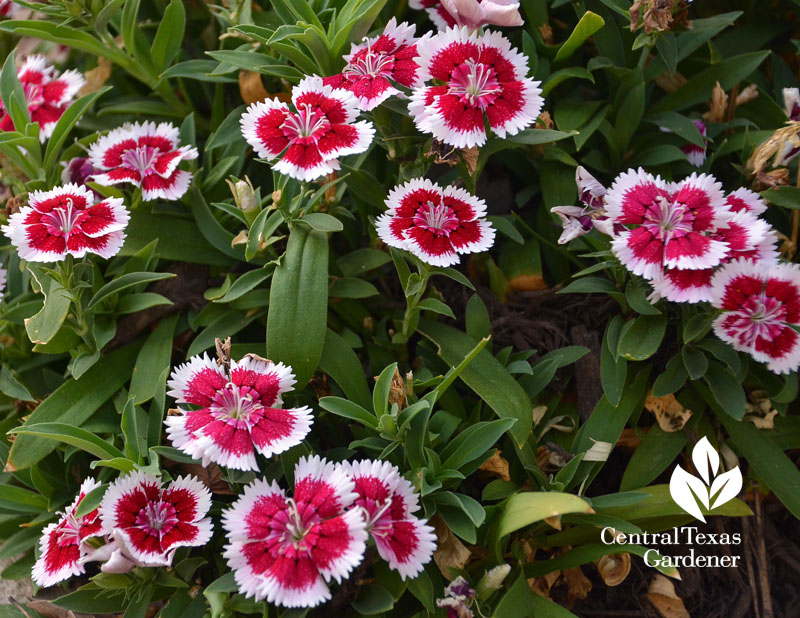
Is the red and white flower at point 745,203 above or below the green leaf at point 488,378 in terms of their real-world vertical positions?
above

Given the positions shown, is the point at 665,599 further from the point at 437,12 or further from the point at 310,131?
the point at 437,12

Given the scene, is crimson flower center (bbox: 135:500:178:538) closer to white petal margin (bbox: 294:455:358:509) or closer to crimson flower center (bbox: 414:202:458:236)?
white petal margin (bbox: 294:455:358:509)

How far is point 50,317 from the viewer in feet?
6.18

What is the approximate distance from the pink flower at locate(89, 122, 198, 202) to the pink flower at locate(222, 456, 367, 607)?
0.92m

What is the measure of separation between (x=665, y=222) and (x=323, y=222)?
2.68ft

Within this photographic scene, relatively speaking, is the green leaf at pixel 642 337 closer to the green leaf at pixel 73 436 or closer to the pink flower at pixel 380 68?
the pink flower at pixel 380 68

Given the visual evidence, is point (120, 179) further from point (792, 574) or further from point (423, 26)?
point (792, 574)

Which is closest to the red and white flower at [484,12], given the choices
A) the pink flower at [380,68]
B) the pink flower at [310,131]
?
the pink flower at [380,68]

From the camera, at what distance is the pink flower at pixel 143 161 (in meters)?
2.04

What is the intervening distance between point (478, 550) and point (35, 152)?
1666 mm

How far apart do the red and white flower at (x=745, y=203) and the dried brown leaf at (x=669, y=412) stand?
1.73ft

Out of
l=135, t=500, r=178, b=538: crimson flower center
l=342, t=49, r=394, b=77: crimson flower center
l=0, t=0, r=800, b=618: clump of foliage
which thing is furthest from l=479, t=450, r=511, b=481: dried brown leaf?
l=342, t=49, r=394, b=77: crimson flower center

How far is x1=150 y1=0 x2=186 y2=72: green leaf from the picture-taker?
2332mm

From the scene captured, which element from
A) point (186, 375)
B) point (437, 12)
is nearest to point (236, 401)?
point (186, 375)
